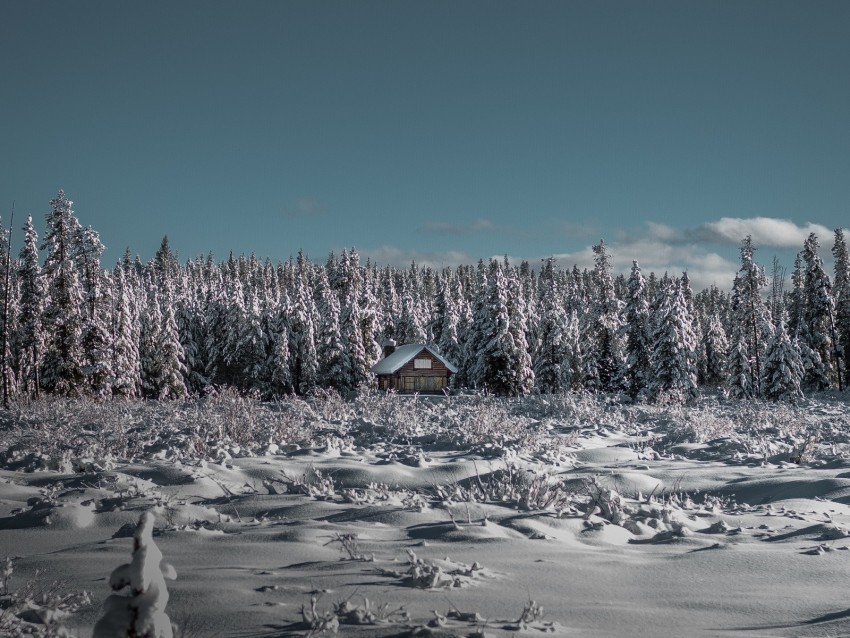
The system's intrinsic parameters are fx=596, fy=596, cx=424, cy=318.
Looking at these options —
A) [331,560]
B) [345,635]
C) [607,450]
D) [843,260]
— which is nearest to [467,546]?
[331,560]

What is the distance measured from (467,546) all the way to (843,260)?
56499mm

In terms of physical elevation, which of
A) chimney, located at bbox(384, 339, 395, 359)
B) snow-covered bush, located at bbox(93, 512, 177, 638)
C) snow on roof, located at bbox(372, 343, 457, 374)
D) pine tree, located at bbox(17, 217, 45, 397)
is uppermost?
pine tree, located at bbox(17, 217, 45, 397)

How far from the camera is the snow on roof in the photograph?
48362 millimetres

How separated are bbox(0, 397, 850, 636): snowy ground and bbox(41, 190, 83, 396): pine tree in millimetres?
26949

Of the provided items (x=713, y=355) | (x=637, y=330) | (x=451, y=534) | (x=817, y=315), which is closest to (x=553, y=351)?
(x=637, y=330)

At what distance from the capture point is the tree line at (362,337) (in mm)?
35375

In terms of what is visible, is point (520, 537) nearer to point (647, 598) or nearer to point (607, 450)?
point (647, 598)

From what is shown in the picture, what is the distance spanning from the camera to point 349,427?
1342 cm

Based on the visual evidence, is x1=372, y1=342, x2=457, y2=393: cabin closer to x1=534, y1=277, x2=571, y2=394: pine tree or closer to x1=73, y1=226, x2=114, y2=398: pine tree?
x1=534, y1=277, x2=571, y2=394: pine tree

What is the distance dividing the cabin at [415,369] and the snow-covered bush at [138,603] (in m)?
46.1

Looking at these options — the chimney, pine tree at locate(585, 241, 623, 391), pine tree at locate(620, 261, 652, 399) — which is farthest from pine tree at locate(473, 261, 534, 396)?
the chimney

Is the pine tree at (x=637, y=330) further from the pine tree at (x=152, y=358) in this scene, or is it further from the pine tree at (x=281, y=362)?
the pine tree at (x=152, y=358)

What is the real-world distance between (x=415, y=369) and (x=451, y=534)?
44.0 meters

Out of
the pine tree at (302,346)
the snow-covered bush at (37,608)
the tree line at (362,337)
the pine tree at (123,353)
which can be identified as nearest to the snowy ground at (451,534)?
the snow-covered bush at (37,608)
